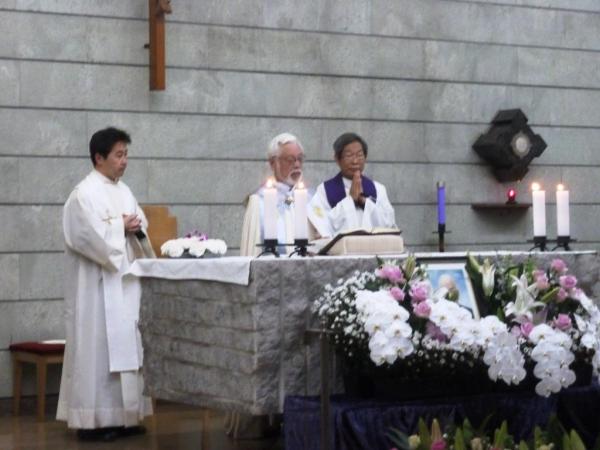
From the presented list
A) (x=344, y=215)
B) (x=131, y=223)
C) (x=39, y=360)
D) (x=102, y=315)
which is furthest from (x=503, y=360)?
(x=39, y=360)

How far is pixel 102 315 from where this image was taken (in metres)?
8.27

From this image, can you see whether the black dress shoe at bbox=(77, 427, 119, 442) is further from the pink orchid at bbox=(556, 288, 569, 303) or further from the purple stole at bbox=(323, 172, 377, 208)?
the pink orchid at bbox=(556, 288, 569, 303)

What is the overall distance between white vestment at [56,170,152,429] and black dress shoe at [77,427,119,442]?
0.05m

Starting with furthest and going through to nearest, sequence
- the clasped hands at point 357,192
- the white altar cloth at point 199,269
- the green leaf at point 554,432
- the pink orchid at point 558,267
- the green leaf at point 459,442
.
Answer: the clasped hands at point 357,192 < the pink orchid at point 558,267 < the white altar cloth at point 199,269 < the green leaf at point 554,432 < the green leaf at point 459,442

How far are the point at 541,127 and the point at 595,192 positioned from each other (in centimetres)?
84

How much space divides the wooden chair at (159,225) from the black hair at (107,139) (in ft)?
4.22

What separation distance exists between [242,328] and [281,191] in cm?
258

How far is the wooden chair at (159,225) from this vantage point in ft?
31.1

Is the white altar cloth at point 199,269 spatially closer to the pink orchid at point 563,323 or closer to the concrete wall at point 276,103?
the pink orchid at point 563,323

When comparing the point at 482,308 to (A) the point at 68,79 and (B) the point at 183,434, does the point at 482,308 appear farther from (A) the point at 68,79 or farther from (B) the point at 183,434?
(A) the point at 68,79

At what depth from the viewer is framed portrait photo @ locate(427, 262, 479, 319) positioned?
18.6ft

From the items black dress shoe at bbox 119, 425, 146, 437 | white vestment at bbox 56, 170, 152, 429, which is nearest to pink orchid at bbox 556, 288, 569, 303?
white vestment at bbox 56, 170, 152, 429

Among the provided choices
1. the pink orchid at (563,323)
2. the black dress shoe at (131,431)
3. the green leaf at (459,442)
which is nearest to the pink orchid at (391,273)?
the pink orchid at (563,323)

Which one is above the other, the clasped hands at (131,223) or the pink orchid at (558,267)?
the clasped hands at (131,223)
